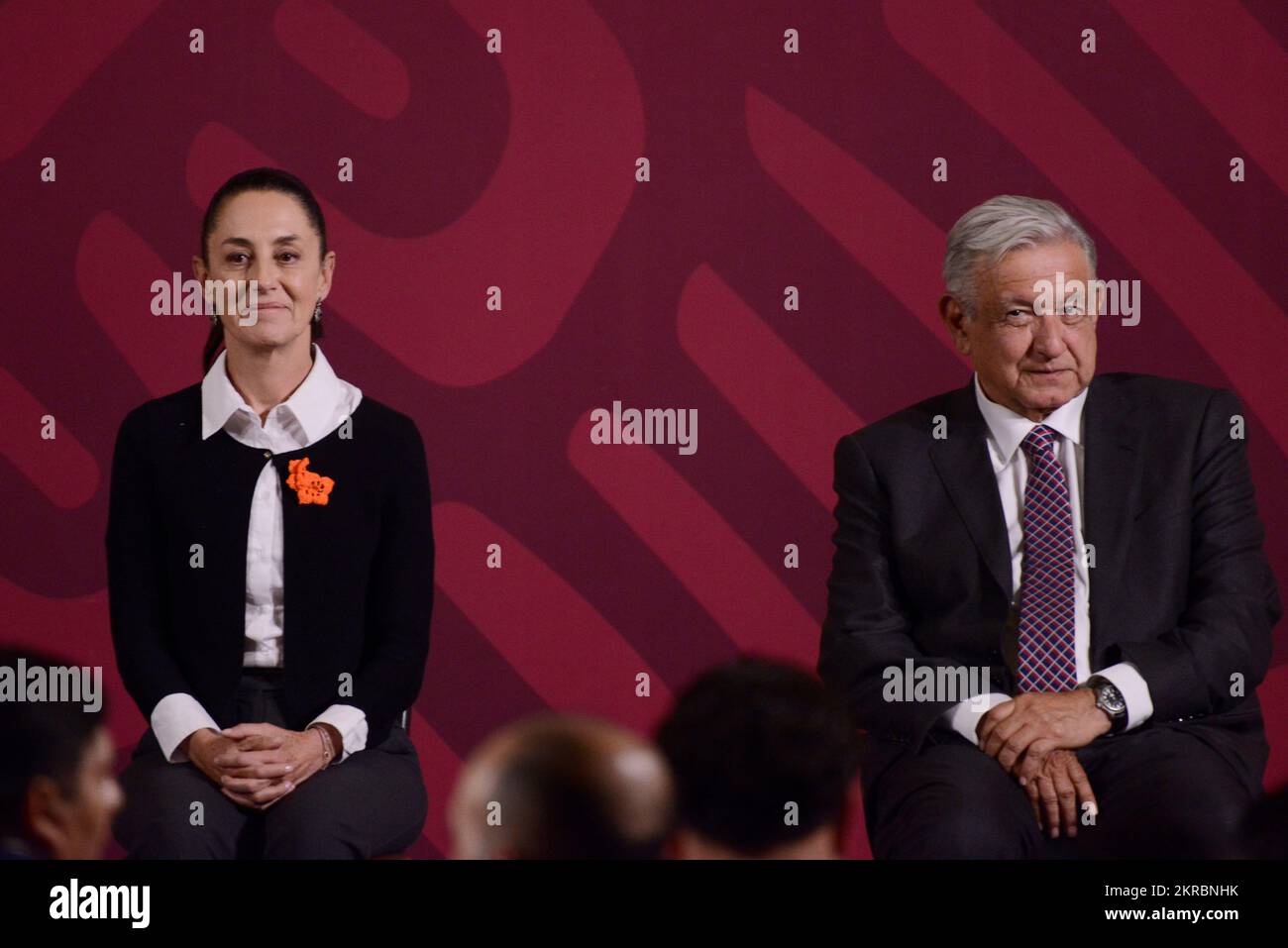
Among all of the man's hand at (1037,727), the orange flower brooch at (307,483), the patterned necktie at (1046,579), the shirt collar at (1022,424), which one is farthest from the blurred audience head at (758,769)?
the orange flower brooch at (307,483)

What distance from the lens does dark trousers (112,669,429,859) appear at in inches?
125

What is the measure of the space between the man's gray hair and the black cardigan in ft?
4.20

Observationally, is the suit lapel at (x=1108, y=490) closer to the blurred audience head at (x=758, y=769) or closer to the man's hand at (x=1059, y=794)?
the man's hand at (x=1059, y=794)

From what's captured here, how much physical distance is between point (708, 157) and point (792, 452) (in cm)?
77

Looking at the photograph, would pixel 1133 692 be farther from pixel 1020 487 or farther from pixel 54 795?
pixel 54 795

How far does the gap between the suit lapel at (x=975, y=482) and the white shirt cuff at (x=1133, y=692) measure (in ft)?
0.94

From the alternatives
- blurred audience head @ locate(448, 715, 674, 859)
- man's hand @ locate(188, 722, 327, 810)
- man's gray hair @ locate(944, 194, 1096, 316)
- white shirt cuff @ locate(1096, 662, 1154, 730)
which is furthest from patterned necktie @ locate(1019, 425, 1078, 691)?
man's hand @ locate(188, 722, 327, 810)

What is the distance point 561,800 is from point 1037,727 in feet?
4.26

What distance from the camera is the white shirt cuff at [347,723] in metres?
3.31

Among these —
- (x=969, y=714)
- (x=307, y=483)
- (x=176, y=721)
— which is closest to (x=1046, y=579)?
(x=969, y=714)

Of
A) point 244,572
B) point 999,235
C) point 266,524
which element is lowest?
point 244,572

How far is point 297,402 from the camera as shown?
3.46m
